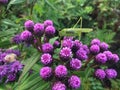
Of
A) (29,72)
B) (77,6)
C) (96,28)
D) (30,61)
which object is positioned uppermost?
(30,61)

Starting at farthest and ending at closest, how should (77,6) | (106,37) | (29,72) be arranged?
(77,6)
(106,37)
(29,72)

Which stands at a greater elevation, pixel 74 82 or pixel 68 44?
pixel 68 44

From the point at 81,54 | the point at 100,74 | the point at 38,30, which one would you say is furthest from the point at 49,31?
the point at 100,74

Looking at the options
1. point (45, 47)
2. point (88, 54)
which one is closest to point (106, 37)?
point (88, 54)

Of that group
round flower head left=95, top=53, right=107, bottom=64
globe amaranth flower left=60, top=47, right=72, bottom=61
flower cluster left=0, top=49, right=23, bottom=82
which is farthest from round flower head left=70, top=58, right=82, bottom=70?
flower cluster left=0, top=49, right=23, bottom=82

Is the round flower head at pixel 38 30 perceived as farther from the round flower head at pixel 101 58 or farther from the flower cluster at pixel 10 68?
the round flower head at pixel 101 58

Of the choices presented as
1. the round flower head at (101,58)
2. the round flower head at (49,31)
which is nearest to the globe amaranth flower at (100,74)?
the round flower head at (101,58)

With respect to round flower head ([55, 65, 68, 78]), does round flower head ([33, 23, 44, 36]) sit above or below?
above

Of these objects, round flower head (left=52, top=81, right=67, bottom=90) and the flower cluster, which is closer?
round flower head (left=52, top=81, right=67, bottom=90)

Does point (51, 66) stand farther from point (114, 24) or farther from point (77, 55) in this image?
point (114, 24)

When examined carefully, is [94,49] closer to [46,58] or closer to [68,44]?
[68,44]

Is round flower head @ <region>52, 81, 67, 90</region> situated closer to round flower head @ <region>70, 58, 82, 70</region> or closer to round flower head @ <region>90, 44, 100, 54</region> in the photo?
round flower head @ <region>70, 58, 82, 70</region>
